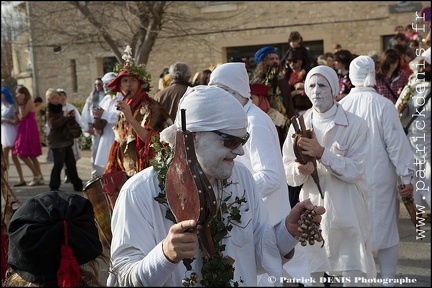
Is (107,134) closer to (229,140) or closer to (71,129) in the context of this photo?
(71,129)

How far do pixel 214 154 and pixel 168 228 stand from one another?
39cm

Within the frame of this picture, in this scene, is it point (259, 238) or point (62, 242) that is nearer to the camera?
point (62, 242)

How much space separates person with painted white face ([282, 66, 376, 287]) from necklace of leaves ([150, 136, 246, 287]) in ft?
8.30

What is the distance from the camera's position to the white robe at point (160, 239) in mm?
3057

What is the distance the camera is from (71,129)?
521 inches

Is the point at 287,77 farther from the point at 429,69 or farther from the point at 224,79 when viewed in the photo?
the point at 224,79

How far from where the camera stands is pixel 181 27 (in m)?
22.6

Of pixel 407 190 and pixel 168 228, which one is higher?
pixel 168 228

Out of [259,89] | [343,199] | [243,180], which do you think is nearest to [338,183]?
[343,199]

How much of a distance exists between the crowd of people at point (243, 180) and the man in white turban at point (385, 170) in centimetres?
1

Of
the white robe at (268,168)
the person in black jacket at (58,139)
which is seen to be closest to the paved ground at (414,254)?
the white robe at (268,168)

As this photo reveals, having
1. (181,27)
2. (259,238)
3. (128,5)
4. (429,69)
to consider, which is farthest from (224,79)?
(181,27)

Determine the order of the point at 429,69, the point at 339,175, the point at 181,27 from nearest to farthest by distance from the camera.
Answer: the point at 339,175, the point at 429,69, the point at 181,27

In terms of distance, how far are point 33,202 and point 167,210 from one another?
0.65 meters
